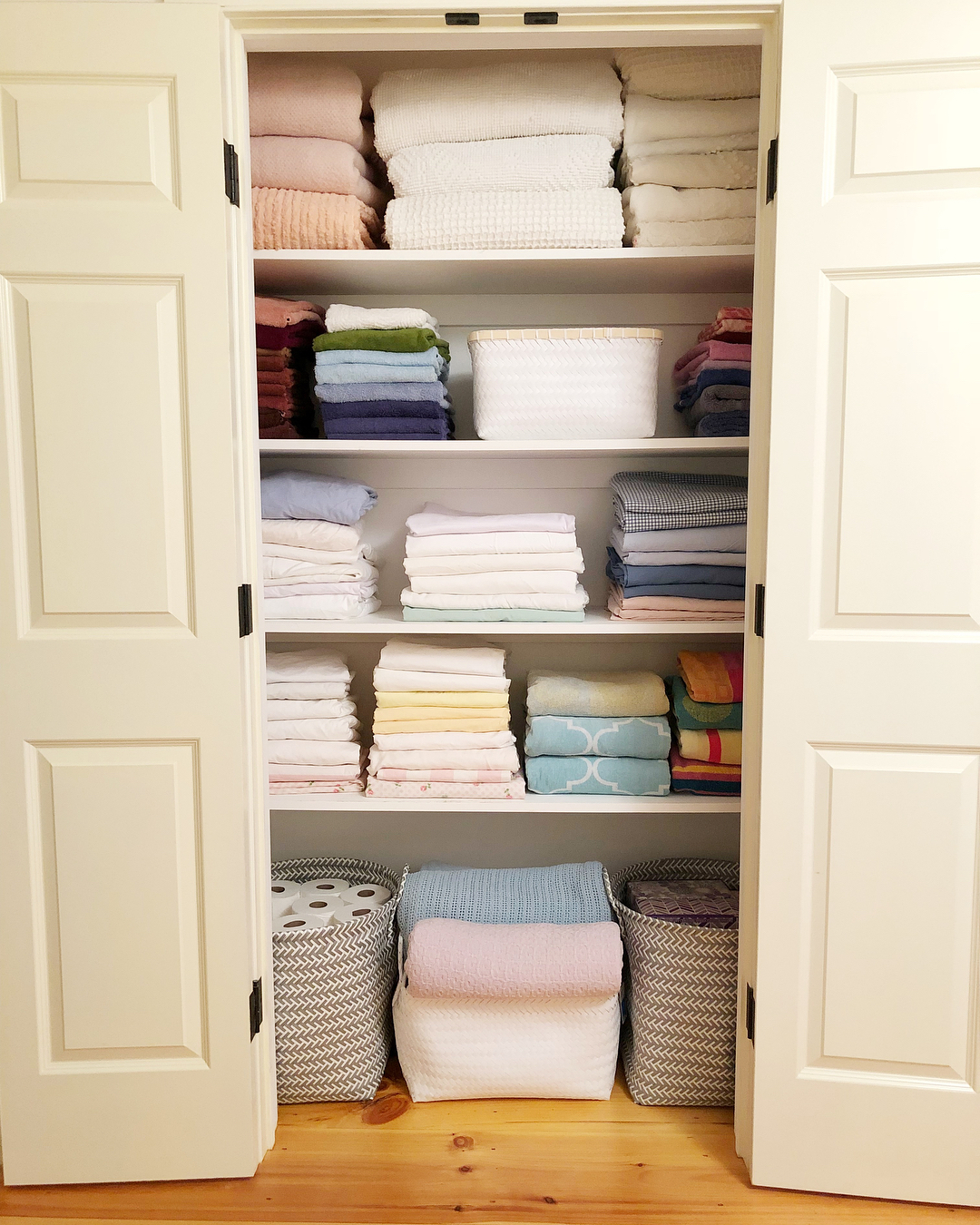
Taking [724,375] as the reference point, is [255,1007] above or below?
A: below

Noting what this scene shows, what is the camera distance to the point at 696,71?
5.77 feet

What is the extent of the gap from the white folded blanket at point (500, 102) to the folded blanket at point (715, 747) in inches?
50.0

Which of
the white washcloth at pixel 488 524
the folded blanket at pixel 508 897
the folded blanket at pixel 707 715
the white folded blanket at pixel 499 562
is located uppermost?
the white washcloth at pixel 488 524

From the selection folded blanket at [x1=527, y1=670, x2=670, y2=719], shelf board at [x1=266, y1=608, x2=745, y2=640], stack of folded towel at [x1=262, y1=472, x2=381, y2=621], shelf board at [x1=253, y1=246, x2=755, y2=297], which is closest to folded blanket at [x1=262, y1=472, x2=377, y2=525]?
stack of folded towel at [x1=262, y1=472, x2=381, y2=621]

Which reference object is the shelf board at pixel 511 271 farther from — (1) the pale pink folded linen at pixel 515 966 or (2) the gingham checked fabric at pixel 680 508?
(1) the pale pink folded linen at pixel 515 966

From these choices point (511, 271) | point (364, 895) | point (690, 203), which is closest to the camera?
point (690, 203)

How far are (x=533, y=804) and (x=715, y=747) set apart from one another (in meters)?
0.41

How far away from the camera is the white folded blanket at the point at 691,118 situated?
176cm

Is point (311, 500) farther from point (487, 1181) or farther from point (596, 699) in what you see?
point (487, 1181)

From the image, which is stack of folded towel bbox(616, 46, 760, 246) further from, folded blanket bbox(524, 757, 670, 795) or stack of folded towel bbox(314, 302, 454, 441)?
folded blanket bbox(524, 757, 670, 795)

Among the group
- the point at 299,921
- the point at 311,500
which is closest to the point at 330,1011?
the point at 299,921

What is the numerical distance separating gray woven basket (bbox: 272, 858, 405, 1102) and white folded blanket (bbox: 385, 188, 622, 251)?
1429 millimetres

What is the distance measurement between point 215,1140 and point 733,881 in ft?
4.12

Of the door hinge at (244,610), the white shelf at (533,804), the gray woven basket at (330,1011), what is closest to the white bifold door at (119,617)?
the door hinge at (244,610)
